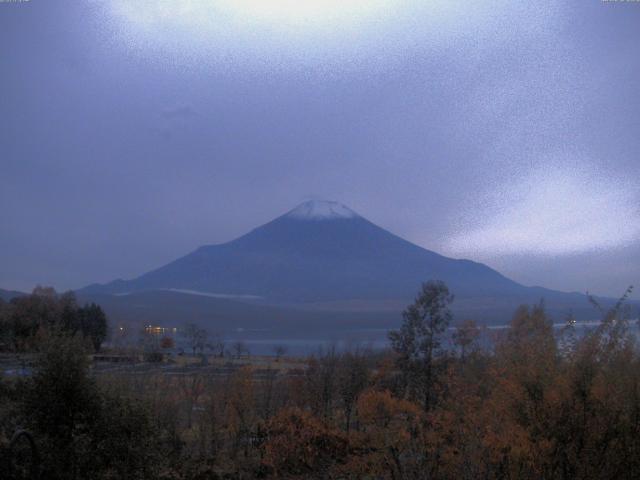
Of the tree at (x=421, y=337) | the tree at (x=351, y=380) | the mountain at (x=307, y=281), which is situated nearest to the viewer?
the tree at (x=421, y=337)

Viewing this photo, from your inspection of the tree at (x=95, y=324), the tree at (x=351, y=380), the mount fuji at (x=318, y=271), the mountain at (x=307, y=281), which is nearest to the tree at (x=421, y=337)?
the tree at (x=351, y=380)

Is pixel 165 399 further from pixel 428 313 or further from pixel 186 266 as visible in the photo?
pixel 186 266

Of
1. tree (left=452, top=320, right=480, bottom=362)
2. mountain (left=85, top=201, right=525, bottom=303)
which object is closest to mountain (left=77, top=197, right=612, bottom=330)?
mountain (left=85, top=201, right=525, bottom=303)

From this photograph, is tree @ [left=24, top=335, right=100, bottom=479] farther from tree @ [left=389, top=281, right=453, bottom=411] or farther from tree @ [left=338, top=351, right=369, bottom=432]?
tree @ [left=389, top=281, right=453, bottom=411]

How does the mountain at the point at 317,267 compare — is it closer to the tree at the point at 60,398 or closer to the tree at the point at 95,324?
the tree at the point at 95,324

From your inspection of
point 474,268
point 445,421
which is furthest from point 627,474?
point 474,268

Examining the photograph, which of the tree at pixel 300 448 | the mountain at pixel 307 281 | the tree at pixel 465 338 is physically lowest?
the tree at pixel 300 448
